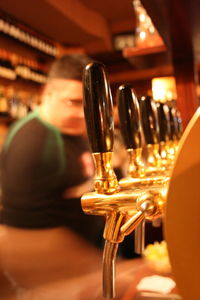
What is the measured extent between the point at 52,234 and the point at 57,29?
2504mm

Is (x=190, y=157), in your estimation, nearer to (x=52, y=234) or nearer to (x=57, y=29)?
(x=52, y=234)

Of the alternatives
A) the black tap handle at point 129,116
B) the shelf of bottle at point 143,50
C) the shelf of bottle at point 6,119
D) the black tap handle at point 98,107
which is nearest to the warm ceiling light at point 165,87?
the shelf of bottle at point 143,50

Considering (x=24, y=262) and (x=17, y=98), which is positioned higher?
(x=17, y=98)

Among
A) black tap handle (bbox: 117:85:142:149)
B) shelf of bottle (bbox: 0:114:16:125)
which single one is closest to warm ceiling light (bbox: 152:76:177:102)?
black tap handle (bbox: 117:85:142:149)

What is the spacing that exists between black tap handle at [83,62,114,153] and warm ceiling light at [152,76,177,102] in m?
0.45

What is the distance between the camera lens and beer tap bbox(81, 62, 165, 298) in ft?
1.19

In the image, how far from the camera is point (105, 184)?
38cm

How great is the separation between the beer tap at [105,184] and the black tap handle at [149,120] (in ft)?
0.61

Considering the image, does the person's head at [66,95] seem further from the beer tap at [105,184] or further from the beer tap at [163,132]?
the beer tap at [105,184]

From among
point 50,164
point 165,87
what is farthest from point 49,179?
point 165,87

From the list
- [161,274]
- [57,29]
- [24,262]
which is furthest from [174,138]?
[57,29]

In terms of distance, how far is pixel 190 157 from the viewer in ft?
0.83

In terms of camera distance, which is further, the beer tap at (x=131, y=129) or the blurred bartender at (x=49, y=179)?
the blurred bartender at (x=49, y=179)

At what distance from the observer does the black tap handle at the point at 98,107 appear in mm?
368
